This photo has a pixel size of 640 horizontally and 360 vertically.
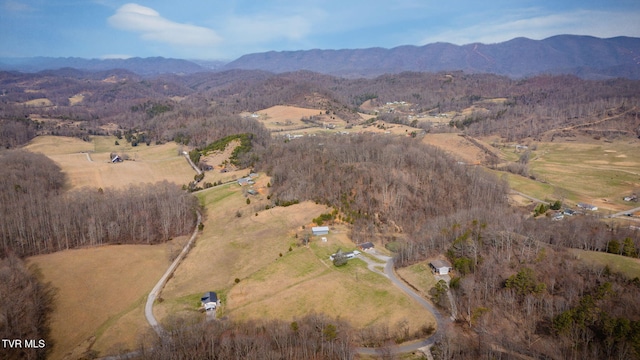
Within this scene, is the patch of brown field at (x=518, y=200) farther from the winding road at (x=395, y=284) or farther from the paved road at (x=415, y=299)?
the paved road at (x=415, y=299)

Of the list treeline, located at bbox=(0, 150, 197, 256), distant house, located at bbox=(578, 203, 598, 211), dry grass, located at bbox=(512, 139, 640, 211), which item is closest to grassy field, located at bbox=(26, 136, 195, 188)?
treeline, located at bbox=(0, 150, 197, 256)

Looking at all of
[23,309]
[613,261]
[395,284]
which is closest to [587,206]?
[613,261]

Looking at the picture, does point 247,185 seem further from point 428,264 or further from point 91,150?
point 91,150

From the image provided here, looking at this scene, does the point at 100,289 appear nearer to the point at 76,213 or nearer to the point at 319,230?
the point at 76,213

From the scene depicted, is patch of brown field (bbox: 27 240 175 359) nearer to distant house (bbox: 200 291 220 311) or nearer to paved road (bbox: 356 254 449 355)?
distant house (bbox: 200 291 220 311)

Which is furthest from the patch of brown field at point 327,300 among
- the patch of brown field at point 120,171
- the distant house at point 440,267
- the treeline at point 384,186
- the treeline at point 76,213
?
the patch of brown field at point 120,171
